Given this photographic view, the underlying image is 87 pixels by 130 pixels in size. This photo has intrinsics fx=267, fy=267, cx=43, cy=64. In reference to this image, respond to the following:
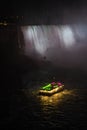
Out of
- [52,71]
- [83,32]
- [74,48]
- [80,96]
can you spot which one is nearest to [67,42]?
[74,48]

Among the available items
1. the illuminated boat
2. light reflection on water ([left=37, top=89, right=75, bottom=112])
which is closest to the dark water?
light reflection on water ([left=37, top=89, right=75, bottom=112])

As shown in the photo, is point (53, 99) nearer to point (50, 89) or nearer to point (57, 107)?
point (50, 89)

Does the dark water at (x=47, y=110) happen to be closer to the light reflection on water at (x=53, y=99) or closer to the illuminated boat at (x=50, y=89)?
the light reflection on water at (x=53, y=99)

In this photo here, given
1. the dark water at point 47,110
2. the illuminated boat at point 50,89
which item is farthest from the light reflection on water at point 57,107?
the illuminated boat at point 50,89

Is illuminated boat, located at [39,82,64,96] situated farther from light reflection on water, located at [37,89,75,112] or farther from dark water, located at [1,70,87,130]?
dark water, located at [1,70,87,130]

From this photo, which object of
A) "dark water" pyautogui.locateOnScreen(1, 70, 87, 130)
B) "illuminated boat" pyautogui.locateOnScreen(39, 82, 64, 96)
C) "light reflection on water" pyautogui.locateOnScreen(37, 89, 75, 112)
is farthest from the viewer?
"illuminated boat" pyautogui.locateOnScreen(39, 82, 64, 96)

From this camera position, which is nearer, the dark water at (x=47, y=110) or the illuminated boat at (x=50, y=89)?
the dark water at (x=47, y=110)

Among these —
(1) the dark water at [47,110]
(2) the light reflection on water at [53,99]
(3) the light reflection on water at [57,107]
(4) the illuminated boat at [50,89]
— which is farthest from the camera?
(4) the illuminated boat at [50,89]

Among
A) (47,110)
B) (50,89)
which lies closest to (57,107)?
(47,110)

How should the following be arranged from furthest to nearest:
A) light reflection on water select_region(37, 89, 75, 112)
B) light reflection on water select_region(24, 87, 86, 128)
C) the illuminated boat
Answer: the illuminated boat
light reflection on water select_region(37, 89, 75, 112)
light reflection on water select_region(24, 87, 86, 128)

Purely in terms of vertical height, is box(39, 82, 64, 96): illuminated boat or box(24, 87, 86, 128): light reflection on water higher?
box(39, 82, 64, 96): illuminated boat
